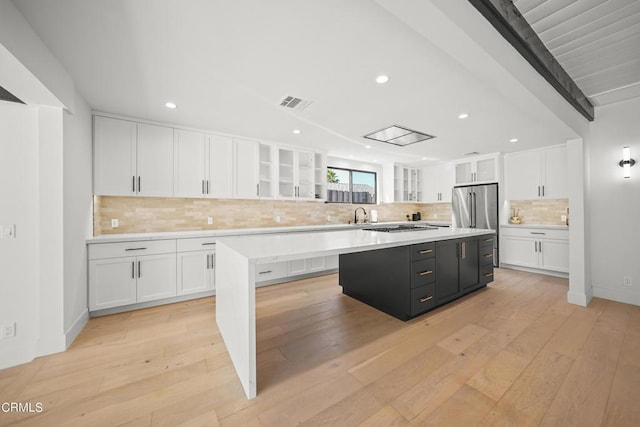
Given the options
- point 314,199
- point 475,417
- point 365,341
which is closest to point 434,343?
point 365,341

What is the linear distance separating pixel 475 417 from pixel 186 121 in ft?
13.3

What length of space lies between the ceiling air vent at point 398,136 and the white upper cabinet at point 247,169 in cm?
184

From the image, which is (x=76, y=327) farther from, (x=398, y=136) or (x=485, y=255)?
(x=485, y=255)

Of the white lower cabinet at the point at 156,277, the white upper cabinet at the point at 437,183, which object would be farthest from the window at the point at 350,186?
the white lower cabinet at the point at 156,277

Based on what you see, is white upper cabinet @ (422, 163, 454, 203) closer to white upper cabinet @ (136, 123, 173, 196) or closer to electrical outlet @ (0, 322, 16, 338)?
white upper cabinet @ (136, 123, 173, 196)

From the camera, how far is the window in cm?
532

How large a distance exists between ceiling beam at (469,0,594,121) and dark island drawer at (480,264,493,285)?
2209mm

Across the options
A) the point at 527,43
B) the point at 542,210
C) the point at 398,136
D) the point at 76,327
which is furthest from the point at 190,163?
the point at 542,210

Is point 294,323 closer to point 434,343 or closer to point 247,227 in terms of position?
point 434,343

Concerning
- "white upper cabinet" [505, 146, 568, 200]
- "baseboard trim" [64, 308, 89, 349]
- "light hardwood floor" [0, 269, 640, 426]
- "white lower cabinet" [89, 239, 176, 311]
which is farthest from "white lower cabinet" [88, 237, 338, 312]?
"white upper cabinet" [505, 146, 568, 200]

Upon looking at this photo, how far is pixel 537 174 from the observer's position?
4.56 metres

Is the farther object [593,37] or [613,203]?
[613,203]

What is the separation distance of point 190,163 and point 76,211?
54.9 inches

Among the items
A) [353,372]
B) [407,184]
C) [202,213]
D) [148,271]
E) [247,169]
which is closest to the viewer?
A: [353,372]
